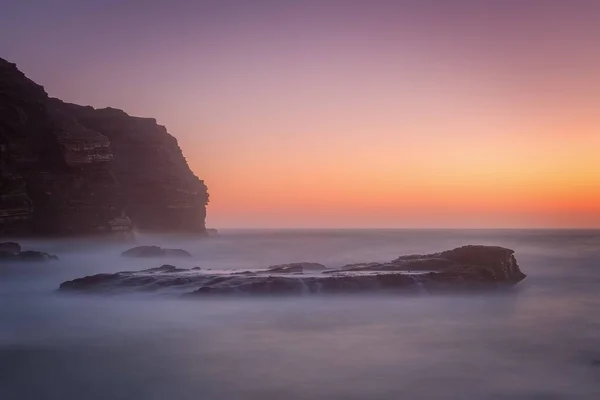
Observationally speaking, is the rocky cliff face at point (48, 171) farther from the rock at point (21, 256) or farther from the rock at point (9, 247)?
the rock at point (21, 256)

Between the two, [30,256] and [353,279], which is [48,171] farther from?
[353,279]

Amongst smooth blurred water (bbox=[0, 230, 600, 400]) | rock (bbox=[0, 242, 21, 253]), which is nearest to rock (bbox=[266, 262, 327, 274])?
smooth blurred water (bbox=[0, 230, 600, 400])

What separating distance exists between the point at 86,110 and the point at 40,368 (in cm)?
5756

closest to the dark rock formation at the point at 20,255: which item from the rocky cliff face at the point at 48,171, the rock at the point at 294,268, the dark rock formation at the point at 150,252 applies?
the dark rock formation at the point at 150,252

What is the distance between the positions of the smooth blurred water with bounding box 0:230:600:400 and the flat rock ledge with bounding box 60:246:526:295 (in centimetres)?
69

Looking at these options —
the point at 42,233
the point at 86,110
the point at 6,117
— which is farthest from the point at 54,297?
the point at 86,110

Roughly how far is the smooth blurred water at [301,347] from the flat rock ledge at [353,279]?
0.69 meters

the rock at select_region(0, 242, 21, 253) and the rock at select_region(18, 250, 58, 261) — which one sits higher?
the rock at select_region(0, 242, 21, 253)

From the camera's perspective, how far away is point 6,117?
42344 mm

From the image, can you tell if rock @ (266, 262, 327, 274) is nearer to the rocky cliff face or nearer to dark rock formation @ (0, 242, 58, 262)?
dark rock formation @ (0, 242, 58, 262)

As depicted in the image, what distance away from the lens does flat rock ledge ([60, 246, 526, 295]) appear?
1748 centimetres

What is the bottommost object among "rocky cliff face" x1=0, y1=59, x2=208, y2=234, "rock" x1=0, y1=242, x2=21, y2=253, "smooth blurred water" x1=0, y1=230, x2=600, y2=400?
"smooth blurred water" x1=0, y1=230, x2=600, y2=400

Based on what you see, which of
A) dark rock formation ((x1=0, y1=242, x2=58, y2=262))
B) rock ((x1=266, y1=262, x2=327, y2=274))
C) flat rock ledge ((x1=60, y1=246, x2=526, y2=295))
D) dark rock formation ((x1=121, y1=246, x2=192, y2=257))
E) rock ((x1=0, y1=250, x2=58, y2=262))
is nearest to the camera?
flat rock ledge ((x1=60, y1=246, x2=526, y2=295))

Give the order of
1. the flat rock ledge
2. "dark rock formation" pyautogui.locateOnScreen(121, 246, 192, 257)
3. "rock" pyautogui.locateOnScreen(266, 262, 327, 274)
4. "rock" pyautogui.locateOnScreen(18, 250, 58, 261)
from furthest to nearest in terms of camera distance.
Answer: "dark rock formation" pyautogui.locateOnScreen(121, 246, 192, 257) → "rock" pyautogui.locateOnScreen(18, 250, 58, 261) → "rock" pyautogui.locateOnScreen(266, 262, 327, 274) → the flat rock ledge
